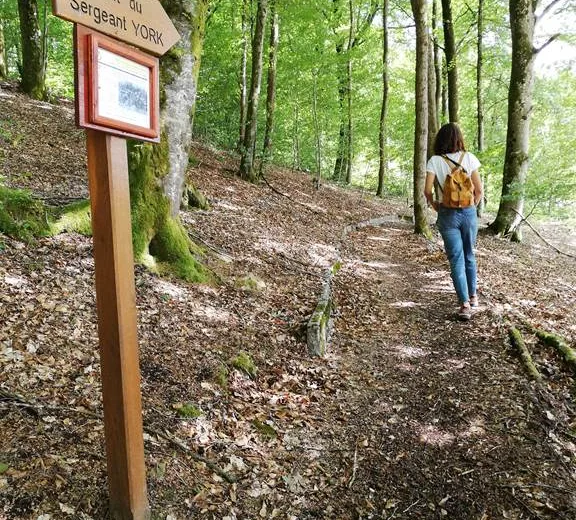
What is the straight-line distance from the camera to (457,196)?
213 inches

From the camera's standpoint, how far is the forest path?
9.55 feet

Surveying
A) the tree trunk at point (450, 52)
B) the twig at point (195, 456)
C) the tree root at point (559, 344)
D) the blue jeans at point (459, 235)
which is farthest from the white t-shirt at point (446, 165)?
the tree trunk at point (450, 52)

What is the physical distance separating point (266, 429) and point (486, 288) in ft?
15.7

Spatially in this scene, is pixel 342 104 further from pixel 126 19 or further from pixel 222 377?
pixel 126 19

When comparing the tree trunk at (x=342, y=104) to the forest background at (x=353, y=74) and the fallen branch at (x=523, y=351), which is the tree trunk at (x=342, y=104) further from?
the fallen branch at (x=523, y=351)

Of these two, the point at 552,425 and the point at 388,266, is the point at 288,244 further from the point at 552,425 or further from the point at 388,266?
the point at 552,425

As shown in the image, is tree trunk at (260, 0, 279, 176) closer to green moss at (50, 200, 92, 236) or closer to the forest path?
green moss at (50, 200, 92, 236)

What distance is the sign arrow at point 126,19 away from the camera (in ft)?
6.34

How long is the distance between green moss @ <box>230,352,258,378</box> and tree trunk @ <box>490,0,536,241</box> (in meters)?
9.12

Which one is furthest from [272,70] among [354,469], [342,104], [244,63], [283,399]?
[354,469]

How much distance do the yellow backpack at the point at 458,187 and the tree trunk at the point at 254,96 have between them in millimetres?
8901

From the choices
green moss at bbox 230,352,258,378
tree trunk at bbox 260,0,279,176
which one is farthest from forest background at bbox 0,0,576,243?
green moss at bbox 230,352,258,378

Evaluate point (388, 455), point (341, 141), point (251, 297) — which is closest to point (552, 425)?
point (388, 455)

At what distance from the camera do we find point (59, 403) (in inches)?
122
